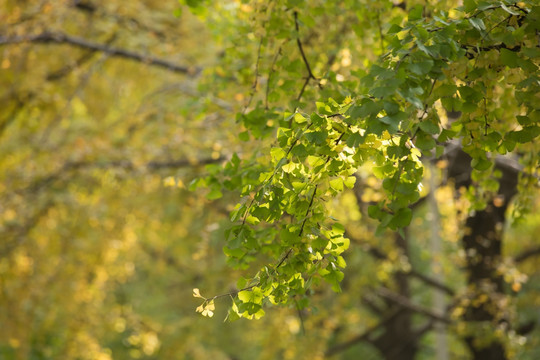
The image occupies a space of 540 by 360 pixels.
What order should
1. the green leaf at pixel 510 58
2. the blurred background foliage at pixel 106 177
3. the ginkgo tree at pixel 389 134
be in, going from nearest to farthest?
1. the ginkgo tree at pixel 389 134
2. the green leaf at pixel 510 58
3. the blurred background foliage at pixel 106 177

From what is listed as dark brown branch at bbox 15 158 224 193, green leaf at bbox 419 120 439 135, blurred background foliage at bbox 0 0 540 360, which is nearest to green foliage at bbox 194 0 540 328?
green leaf at bbox 419 120 439 135

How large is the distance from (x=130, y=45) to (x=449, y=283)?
23.1 ft

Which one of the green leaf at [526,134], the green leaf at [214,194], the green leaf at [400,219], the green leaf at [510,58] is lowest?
the green leaf at [214,194]

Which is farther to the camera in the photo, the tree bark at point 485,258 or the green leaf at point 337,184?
the tree bark at point 485,258

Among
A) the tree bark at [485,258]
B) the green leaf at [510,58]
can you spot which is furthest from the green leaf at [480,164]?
the tree bark at [485,258]

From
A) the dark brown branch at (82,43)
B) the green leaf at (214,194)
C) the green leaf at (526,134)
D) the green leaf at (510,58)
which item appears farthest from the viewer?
the dark brown branch at (82,43)

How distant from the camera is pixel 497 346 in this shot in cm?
663

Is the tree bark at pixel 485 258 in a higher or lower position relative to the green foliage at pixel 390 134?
lower

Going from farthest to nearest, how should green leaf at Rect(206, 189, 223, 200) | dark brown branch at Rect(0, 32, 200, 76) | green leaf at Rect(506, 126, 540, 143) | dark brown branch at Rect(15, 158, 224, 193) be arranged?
dark brown branch at Rect(15, 158, 224, 193), dark brown branch at Rect(0, 32, 200, 76), green leaf at Rect(206, 189, 223, 200), green leaf at Rect(506, 126, 540, 143)

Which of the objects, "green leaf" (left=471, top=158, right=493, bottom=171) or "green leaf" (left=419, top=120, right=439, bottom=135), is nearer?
"green leaf" (left=419, top=120, right=439, bottom=135)

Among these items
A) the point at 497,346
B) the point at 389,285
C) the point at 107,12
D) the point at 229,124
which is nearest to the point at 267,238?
the point at 229,124

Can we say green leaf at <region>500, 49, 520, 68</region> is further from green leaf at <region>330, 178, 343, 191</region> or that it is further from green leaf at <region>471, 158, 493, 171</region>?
green leaf at <region>330, 178, 343, 191</region>

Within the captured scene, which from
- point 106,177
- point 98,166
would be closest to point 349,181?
point 98,166

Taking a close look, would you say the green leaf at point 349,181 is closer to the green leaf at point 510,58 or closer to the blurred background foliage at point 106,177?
the green leaf at point 510,58
